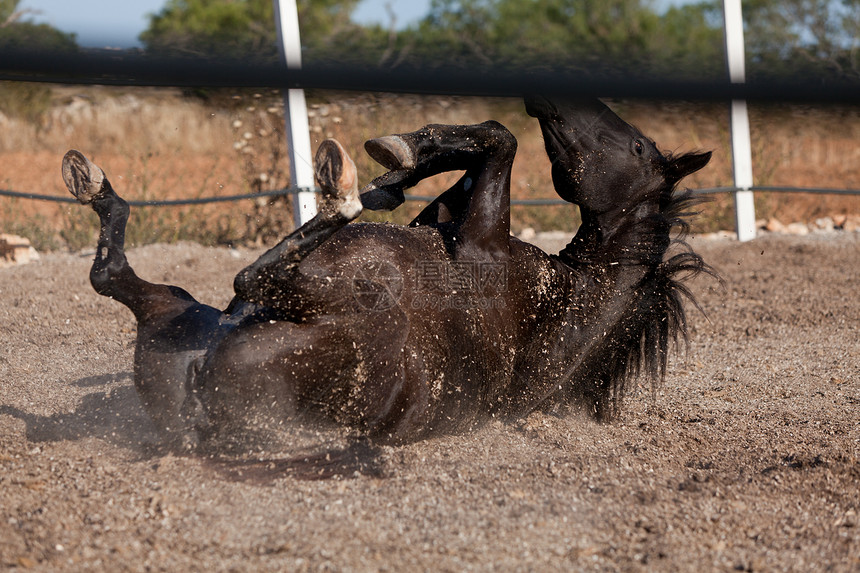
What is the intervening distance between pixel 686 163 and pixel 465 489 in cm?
151

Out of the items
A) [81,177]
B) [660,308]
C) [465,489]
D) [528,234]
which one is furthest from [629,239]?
[528,234]

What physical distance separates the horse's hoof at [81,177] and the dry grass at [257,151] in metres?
0.36

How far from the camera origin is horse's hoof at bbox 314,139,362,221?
8.12ft

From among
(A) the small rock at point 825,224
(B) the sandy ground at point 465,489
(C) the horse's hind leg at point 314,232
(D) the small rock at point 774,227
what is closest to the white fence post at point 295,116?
(B) the sandy ground at point 465,489

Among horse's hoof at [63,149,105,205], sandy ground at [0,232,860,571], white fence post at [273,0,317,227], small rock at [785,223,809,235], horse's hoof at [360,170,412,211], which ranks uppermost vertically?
white fence post at [273,0,317,227]

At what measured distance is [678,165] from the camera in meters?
3.12

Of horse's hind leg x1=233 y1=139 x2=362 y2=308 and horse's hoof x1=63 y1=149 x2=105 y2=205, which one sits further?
horse's hoof x1=63 y1=149 x2=105 y2=205

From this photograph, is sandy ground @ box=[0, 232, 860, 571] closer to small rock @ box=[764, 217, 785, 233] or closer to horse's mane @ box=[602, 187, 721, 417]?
horse's mane @ box=[602, 187, 721, 417]

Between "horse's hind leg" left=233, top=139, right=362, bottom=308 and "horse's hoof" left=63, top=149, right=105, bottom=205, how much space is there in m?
0.92

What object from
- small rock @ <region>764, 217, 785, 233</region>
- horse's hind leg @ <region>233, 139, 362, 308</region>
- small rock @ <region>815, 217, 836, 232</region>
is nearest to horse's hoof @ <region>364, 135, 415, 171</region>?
horse's hind leg @ <region>233, 139, 362, 308</region>

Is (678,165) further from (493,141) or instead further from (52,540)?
(52,540)

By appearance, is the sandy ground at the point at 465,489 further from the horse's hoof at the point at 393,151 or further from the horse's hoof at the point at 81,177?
the horse's hoof at the point at 393,151

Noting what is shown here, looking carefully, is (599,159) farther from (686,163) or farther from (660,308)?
(660,308)

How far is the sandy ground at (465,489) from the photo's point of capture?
2145mm
